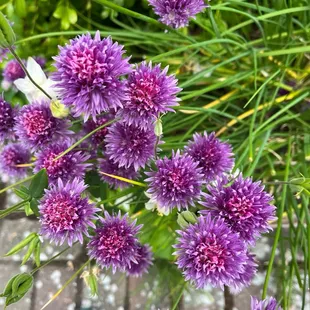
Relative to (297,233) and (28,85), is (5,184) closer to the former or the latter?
(28,85)

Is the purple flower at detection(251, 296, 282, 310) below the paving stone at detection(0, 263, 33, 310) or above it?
above

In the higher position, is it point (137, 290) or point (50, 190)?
point (50, 190)

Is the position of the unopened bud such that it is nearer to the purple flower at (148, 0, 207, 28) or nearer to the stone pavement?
the purple flower at (148, 0, 207, 28)

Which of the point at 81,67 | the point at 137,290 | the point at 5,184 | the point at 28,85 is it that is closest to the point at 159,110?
the point at 81,67

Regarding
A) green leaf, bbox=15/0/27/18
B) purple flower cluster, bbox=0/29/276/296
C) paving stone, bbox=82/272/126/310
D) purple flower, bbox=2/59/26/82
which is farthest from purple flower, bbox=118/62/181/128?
paving stone, bbox=82/272/126/310

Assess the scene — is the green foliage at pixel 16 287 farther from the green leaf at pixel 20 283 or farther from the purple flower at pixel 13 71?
the purple flower at pixel 13 71

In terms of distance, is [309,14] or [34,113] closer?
[34,113]
